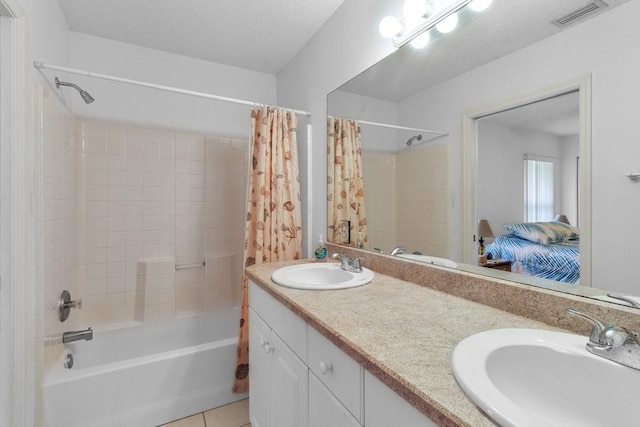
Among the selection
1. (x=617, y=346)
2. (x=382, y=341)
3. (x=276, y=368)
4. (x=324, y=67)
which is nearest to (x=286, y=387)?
(x=276, y=368)

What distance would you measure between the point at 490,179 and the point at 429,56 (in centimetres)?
61

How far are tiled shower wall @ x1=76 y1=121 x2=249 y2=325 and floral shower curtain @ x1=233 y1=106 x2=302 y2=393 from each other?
66 cm

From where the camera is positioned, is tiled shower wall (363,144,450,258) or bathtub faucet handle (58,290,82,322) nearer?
tiled shower wall (363,144,450,258)

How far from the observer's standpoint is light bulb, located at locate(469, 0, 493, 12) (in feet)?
3.33

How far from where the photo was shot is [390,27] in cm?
134

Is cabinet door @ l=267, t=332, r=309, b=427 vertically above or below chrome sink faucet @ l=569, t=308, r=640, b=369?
below

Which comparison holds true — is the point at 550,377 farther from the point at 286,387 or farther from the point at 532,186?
the point at 286,387

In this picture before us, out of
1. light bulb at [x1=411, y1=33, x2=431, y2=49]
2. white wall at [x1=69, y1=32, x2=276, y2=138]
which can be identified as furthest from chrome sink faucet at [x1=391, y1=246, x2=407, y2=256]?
white wall at [x1=69, y1=32, x2=276, y2=138]

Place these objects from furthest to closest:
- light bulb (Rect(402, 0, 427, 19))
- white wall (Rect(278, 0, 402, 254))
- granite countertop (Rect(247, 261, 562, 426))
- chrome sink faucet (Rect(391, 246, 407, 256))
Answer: white wall (Rect(278, 0, 402, 254)) < chrome sink faucet (Rect(391, 246, 407, 256)) < light bulb (Rect(402, 0, 427, 19)) < granite countertop (Rect(247, 261, 562, 426))

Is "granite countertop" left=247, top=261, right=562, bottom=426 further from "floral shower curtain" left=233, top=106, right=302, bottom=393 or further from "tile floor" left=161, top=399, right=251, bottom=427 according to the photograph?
"tile floor" left=161, top=399, right=251, bottom=427

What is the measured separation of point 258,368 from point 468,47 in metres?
1.63

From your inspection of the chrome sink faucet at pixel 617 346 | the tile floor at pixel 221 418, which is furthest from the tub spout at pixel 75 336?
the chrome sink faucet at pixel 617 346

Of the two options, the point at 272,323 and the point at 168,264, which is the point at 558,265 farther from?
the point at 168,264

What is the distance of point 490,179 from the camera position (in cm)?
104
